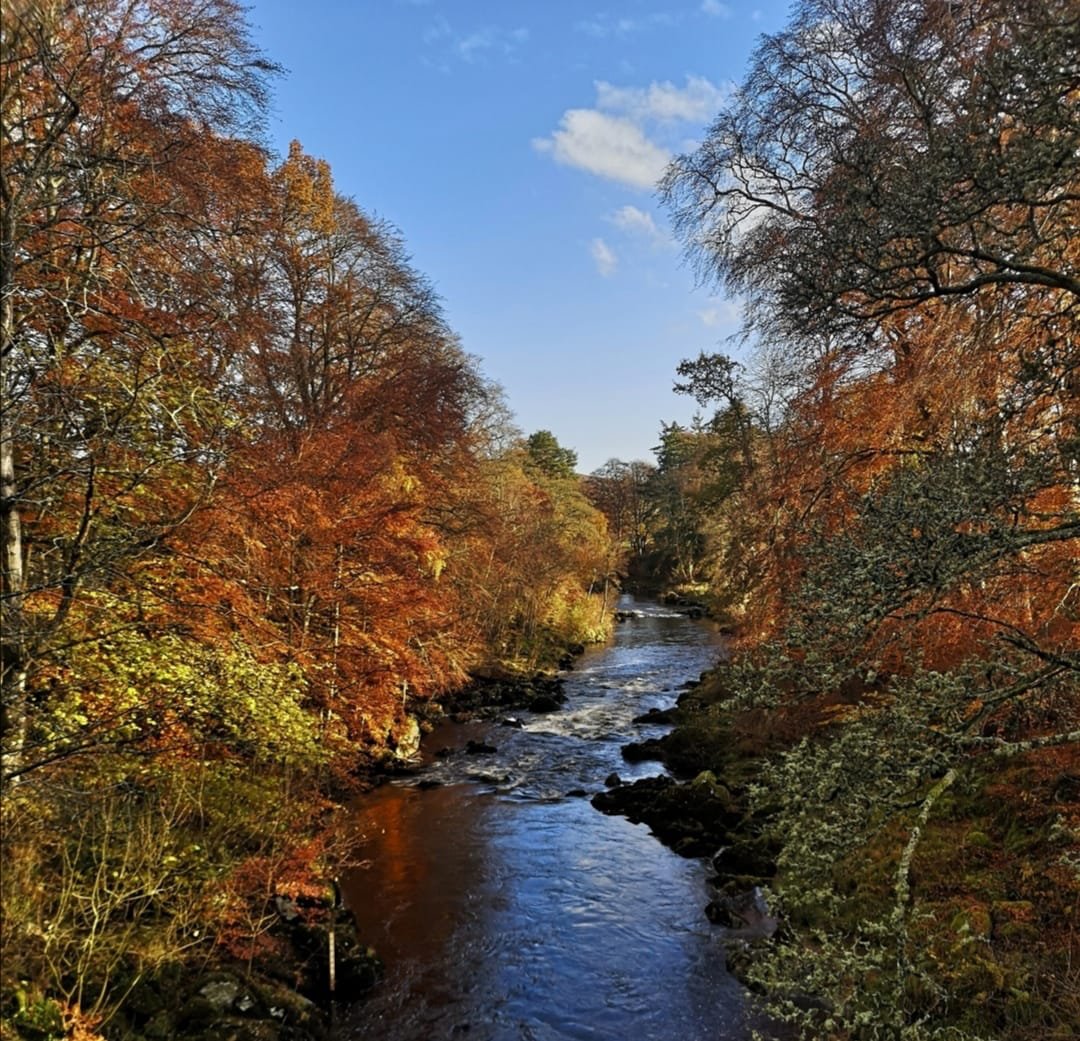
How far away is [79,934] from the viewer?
5859 mm

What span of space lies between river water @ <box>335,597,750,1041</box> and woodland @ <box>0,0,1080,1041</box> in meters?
1.37

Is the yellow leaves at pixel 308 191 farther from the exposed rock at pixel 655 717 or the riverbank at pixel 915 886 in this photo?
the exposed rock at pixel 655 717

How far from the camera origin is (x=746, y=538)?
606 inches

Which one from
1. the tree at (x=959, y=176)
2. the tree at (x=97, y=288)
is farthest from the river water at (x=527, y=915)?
the tree at (x=959, y=176)

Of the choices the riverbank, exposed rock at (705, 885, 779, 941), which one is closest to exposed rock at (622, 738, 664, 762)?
the riverbank

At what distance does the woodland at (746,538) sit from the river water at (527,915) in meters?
1.37

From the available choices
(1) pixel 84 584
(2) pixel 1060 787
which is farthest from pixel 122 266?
(2) pixel 1060 787

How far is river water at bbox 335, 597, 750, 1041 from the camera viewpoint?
7668 millimetres

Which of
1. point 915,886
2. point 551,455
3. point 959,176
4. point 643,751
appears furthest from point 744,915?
point 551,455

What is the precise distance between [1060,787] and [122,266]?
10798mm

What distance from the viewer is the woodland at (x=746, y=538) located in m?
3.95

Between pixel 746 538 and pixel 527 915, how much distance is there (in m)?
8.89

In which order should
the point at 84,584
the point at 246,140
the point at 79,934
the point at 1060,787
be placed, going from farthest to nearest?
the point at 246,140 < the point at 1060,787 < the point at 79,934 < the point at 84,584

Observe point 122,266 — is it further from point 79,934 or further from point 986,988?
point 986,988
